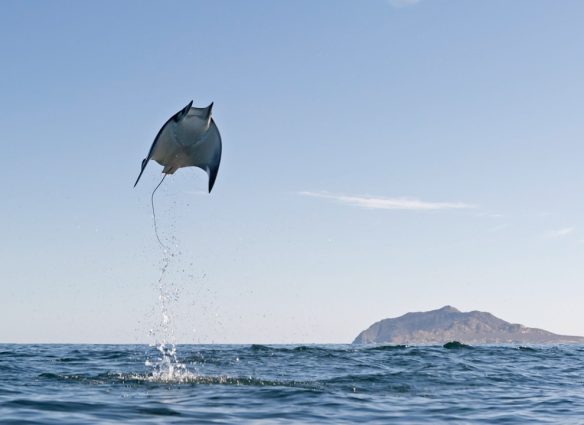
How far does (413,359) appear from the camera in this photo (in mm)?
31281

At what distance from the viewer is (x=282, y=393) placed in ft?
55.5

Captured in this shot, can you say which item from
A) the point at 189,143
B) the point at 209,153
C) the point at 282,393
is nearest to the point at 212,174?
the point at 209,153

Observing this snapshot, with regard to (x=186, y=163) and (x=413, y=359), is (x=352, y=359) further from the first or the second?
(x=186, y=163)

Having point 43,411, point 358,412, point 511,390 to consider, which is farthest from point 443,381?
point 43,411

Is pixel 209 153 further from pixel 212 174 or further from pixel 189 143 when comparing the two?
pixel 189 143

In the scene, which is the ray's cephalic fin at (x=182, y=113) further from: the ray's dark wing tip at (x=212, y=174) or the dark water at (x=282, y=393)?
the dark water at (x=282, y=393)

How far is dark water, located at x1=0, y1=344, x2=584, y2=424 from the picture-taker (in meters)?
13.7

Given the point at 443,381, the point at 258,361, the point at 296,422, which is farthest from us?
the point at 258,361

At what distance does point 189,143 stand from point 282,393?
685cm

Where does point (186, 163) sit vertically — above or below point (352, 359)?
above

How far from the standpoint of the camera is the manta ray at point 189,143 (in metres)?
18.0

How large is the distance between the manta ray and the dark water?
5.61 m

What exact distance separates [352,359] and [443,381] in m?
9.18

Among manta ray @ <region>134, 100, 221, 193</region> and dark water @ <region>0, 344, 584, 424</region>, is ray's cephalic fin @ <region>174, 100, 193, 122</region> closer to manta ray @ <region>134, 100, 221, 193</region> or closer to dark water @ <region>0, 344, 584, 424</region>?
manta ray @ <region>134, 100, 221, 193</region>
